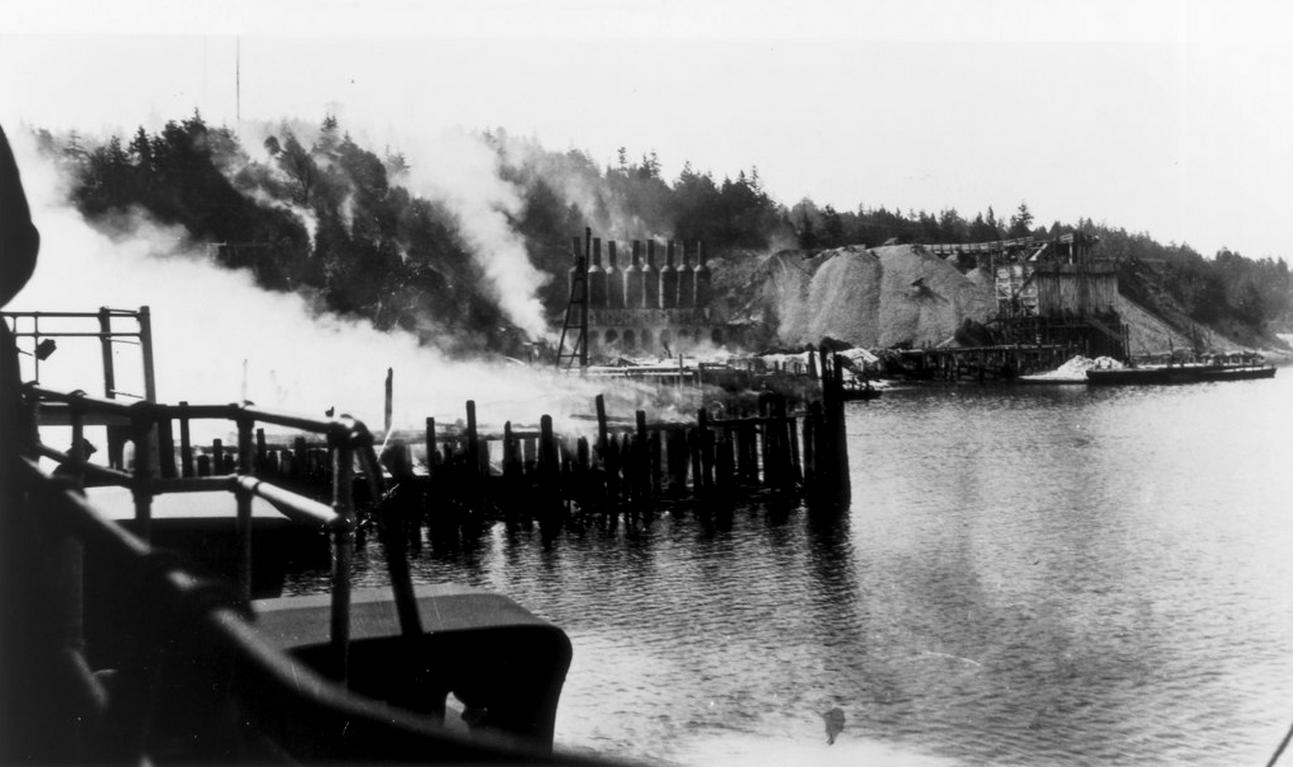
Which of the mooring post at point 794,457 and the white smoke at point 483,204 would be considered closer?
the white smoke at point 483,204

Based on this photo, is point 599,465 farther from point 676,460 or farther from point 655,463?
point 676,460

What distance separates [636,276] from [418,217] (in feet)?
3.26

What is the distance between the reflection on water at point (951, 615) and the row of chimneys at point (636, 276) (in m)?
1.77

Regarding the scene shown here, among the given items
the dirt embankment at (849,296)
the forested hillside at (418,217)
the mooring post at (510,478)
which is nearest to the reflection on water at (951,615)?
the mooring post at (510,478)

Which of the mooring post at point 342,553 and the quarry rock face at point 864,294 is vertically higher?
the quarry rock face at point 864,294

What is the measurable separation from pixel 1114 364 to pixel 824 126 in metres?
5.77

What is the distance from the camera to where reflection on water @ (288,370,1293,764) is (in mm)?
4684

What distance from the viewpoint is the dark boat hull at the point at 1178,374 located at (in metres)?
6.38

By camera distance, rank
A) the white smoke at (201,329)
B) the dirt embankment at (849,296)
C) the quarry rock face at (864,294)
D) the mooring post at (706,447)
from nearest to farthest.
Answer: the white smoke at (201,329), the dirt embankment at (849,296), the quarry rock face at (864,294), the mooring post at (706,447)

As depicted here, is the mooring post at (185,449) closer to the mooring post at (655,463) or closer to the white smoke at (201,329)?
the white smoke at (201,329)

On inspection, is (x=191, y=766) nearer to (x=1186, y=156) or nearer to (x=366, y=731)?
(x=366, y=731)

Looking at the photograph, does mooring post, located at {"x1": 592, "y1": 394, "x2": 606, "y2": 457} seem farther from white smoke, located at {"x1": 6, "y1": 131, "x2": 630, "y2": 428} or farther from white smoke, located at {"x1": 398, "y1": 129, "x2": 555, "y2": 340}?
white smoke, located at {"x1": 6, "y1": 131, "x2": 630, "y2": 428}

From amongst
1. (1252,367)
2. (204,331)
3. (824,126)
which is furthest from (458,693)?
(1252,367)

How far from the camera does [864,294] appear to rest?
8.54m
